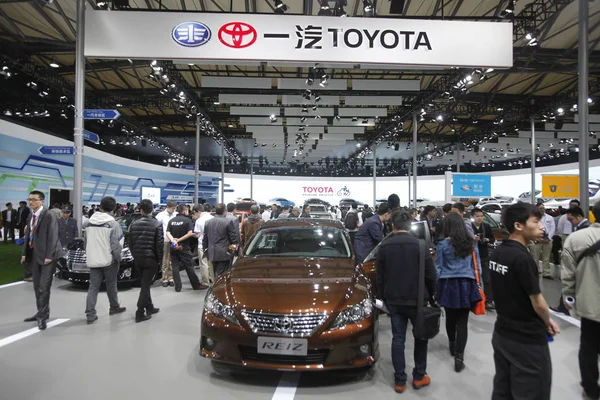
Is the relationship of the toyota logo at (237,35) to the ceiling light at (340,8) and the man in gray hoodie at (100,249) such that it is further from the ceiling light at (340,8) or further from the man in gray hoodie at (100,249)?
the man in gray hoodie at (100,249)

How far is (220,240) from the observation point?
6.11 m

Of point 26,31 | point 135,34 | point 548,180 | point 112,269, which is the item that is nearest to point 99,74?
point 26,31

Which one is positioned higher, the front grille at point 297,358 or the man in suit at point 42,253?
the man in suit at point 42,253

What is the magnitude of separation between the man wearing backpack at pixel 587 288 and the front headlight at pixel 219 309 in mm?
2653

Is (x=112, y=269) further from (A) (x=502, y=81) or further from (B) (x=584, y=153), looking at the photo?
(A) (x=502, y=81)

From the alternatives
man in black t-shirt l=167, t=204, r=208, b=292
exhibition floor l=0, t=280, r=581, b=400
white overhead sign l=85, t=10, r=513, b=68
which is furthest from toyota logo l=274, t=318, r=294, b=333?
white overhead sign l=85, t=10, r=513, b=68

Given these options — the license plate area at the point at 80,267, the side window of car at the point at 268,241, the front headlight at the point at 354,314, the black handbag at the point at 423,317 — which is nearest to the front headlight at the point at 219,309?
the front headlight at the point at 354,314

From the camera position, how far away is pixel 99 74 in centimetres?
1490

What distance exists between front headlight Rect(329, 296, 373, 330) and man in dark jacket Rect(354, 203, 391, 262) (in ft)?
7.48

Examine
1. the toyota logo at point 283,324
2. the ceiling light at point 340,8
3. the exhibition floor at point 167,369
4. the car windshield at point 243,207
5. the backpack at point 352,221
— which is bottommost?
the exhibition floor at point 167,369

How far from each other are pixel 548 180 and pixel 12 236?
20995 mm

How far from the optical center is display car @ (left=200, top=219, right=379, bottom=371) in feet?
9.80

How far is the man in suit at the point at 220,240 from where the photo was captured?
19.9ft

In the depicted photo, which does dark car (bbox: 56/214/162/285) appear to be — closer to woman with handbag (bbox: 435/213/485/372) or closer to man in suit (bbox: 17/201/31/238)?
woman with handbag (bbox: 435/213/485/372)
